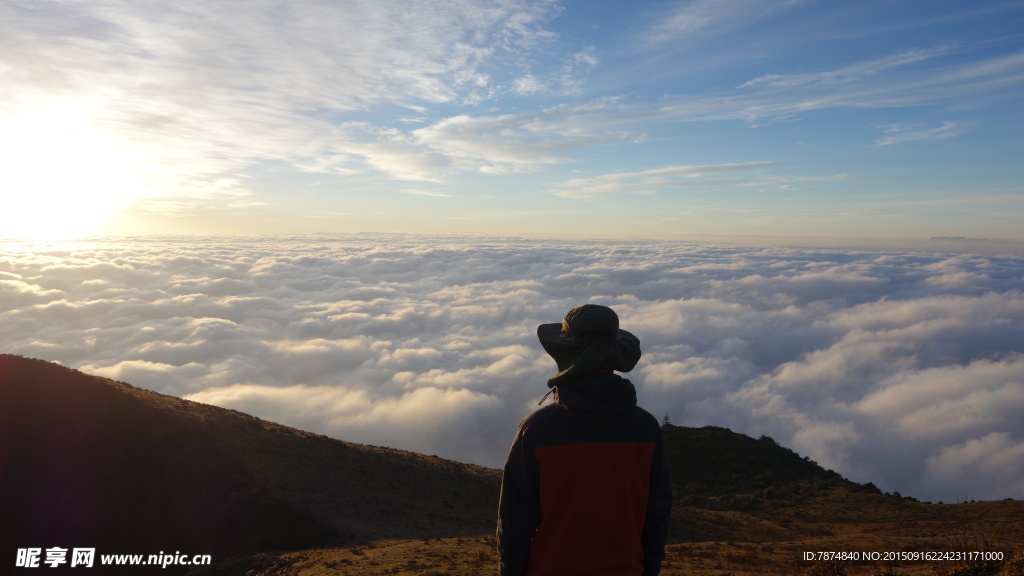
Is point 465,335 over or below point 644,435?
over

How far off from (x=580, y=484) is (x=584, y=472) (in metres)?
0.06

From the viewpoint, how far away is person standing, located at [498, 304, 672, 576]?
2.54 metres

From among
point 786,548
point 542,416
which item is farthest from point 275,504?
point 542,416

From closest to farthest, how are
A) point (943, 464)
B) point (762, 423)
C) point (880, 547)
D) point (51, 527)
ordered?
point (880, 547) < point (51, 527) < point (943, 464) < point (762, 423)

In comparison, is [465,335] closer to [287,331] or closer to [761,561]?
[287,331]

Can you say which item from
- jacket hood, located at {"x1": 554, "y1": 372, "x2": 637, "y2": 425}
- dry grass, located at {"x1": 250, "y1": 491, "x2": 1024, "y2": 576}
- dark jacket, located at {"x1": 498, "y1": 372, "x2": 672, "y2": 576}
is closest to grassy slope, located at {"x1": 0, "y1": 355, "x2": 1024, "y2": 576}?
dry grass, located at {"x1": 250, "y1": 491, "x2": 1024, "y2": 576}

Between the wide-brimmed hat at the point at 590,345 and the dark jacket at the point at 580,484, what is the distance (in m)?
0.08

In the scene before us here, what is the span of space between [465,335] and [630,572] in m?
145

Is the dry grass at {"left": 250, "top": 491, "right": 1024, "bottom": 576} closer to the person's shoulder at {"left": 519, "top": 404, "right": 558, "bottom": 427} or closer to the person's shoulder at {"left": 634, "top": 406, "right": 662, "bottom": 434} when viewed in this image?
the person's shoulder at {"left": 634, "top": 406, "right": 662, "bottom": 434}

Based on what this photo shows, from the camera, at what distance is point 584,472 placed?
2549 millimetres

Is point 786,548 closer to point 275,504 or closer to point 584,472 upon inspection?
point 584,472

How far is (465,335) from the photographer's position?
146 meters

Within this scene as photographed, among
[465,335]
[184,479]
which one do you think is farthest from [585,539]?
[465,335]

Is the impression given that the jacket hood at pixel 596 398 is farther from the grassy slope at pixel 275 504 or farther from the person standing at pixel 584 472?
the grassy slope at pixel 275 504
